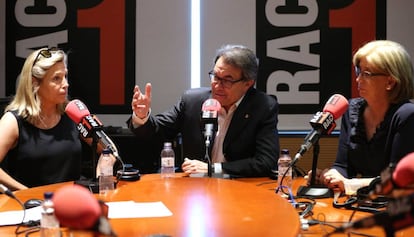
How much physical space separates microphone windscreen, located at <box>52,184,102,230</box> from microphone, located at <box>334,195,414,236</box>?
45 centimetres

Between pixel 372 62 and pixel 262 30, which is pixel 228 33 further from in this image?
pixel 372 62

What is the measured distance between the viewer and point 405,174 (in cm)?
90

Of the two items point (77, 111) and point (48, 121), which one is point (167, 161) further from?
point (48, 121)

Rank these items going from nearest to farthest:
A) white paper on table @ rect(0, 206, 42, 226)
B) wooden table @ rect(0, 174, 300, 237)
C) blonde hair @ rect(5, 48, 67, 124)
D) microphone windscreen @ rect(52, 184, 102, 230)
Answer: microphone windscreen @ rect(52, 184, 102, 230) → wooden table @ rect(0, 174, 300, 237) → white paper on table @ rect(0, 206, 42, 226) → blonde hair @ rect(5, 48, 67, 124)

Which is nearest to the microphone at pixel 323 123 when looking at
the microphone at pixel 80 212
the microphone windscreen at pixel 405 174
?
the microphone windscreen at pixel 405 174

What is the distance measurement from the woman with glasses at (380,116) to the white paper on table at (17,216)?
4.32 ft

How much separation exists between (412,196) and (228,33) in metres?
4.12

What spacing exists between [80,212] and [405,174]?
1.87 feet

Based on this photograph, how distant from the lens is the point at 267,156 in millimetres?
2893

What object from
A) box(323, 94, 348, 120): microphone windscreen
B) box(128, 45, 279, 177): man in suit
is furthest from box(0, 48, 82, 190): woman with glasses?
box(323, 94, 348, 120): microphone windscreen

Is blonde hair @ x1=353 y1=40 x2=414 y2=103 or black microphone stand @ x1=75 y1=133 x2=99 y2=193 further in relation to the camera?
blonde hair @ x1=353 y1=40 x2=414 y2=103

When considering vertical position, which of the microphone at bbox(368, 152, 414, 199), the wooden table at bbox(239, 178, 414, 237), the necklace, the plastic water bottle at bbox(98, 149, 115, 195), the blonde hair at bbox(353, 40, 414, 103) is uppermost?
the blonde hair at bbox(353, 40, 414, 103)

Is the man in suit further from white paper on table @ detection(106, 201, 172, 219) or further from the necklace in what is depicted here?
white paper on table @ detection(106, 201, 172, 219)

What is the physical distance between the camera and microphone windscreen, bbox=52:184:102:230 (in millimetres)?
781
